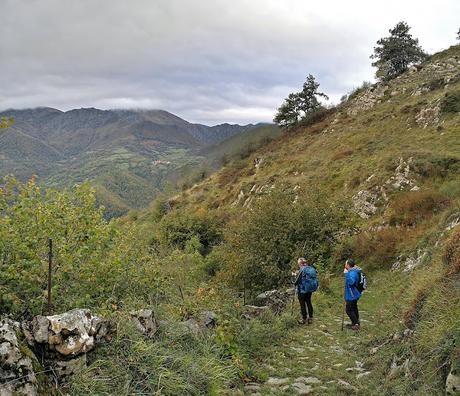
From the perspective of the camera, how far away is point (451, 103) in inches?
1309

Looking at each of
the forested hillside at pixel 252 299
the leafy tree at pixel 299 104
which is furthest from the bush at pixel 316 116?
the forested hillside at pixel 252 299

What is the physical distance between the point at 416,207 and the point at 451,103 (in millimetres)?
18256

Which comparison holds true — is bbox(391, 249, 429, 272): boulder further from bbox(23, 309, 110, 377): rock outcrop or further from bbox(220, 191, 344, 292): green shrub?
bbox(23, 309, 110, 377): rock outcrop

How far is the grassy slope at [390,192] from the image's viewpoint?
666 cm

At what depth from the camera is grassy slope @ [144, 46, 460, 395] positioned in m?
6.66

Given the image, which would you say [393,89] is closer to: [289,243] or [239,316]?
[289,243]

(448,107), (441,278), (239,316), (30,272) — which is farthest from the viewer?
(448,107)

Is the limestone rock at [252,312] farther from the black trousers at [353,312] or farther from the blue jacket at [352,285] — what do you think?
the blue jacket at [352,285]

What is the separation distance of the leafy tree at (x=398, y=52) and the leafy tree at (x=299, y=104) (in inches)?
402

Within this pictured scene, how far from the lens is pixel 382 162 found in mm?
28953

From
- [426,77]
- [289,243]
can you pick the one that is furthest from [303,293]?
[426,77]

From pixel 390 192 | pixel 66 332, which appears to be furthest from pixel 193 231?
pixel 66 332

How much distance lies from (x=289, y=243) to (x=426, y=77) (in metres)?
38.8

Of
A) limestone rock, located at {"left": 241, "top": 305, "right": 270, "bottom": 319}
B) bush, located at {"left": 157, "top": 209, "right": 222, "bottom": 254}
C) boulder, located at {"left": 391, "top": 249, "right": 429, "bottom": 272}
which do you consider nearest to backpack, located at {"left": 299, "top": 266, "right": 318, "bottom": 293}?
limestone rock, located at {"left": 241, "top": 305, "right": 270, "bottom": 319}
